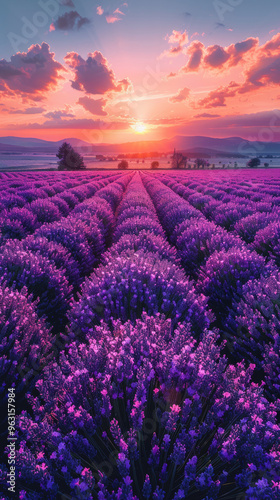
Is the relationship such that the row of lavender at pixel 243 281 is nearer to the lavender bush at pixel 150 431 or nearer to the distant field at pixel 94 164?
the lavender bush at pixel 150 431

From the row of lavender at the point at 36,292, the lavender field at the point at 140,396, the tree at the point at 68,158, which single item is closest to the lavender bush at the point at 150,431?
the lavender field at the point at 140,396

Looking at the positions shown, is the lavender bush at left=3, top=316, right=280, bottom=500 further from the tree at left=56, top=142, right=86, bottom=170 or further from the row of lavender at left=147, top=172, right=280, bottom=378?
the tree at left=56, top=142, right=86, bottom=170

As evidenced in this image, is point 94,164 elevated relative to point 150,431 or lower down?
elevated

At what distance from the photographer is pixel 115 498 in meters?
1.15

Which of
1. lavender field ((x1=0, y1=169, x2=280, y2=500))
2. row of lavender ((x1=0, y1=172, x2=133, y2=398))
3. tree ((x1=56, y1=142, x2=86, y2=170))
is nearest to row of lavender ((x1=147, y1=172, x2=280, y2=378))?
lavender field ((x1=0, y1=169, x2=280, y2=500))

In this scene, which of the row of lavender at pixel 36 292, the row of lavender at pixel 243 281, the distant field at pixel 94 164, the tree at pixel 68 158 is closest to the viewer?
the row of lavender at pixel 36 292

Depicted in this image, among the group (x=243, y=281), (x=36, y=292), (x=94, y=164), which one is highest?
(x=94, y=164)

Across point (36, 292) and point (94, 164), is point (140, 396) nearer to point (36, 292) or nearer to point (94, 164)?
point (36, 292)

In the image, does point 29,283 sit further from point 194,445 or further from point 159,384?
point 194,445

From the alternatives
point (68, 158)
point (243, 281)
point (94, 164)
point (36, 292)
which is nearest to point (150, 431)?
point (36, 292)

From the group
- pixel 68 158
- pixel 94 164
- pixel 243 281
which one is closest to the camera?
pixel 243 281

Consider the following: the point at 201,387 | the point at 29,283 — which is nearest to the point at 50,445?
the point at 201,387

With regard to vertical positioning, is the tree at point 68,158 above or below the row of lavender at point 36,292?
above

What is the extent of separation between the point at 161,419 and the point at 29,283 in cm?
251
